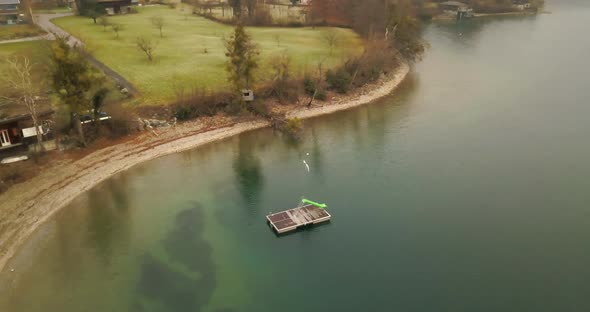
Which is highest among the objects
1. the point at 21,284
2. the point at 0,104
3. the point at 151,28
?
the point at 151,28

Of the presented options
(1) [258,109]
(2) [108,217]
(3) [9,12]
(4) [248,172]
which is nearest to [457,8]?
(1) [258,109]

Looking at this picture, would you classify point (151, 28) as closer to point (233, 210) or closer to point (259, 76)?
point (259, 76)

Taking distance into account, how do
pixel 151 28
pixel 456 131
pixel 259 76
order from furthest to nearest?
1. pixel 151 28
2. pixel 259 76
3. pixel 456 131

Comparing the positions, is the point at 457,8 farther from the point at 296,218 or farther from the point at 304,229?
the point at 304,229

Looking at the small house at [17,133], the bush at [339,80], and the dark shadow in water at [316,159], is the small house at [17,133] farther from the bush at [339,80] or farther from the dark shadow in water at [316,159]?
the bush at [339,80]

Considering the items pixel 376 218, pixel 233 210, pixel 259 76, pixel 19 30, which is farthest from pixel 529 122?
pixel 19 30

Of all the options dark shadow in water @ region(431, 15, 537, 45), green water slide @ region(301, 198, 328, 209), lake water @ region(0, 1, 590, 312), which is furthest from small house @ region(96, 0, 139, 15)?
green water slide @ region(301, 198, 328, 209)

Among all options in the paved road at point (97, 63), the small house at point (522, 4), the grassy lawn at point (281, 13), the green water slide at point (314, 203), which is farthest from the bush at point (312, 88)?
the small house at point (522, 4)

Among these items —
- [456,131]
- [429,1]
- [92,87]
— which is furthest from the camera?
[429,1]
